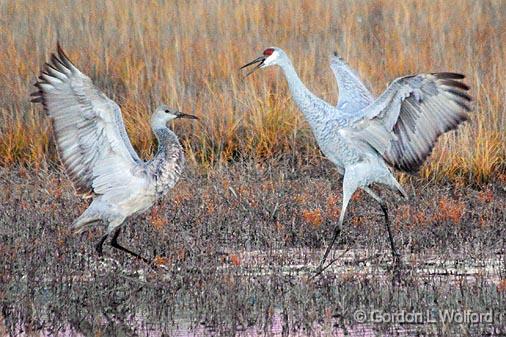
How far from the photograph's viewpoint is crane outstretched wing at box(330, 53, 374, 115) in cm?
690

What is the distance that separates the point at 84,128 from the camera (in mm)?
5867

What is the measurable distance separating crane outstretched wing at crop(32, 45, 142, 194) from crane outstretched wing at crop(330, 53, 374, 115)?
1.54 meters

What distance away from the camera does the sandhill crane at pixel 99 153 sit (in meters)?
5.74

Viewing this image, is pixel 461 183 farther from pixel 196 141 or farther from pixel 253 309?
pixel 253 309

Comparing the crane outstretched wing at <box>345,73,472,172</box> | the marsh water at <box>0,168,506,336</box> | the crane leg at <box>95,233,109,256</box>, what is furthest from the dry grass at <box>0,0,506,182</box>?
the crane leg at <box>95,233,109,256</box>

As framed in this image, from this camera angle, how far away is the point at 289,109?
8.39 meters

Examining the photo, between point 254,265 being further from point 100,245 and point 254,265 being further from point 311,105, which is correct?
point 311,105

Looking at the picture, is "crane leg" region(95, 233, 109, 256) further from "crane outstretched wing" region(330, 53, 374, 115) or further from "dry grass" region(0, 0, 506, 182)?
"dry grass" region(0, 0, 506, 182)

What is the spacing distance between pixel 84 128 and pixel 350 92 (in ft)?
6.43

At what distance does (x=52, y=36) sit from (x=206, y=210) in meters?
3.84

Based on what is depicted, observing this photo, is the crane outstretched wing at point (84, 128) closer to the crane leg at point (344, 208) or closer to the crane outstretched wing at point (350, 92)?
the crane leg at point (344, 208)

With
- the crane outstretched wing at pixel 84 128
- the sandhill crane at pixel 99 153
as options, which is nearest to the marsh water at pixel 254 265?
the sandhill crane at pixel 99 153

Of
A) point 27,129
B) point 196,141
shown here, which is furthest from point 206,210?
point 27,129

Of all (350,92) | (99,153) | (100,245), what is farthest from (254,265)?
(350,92)
